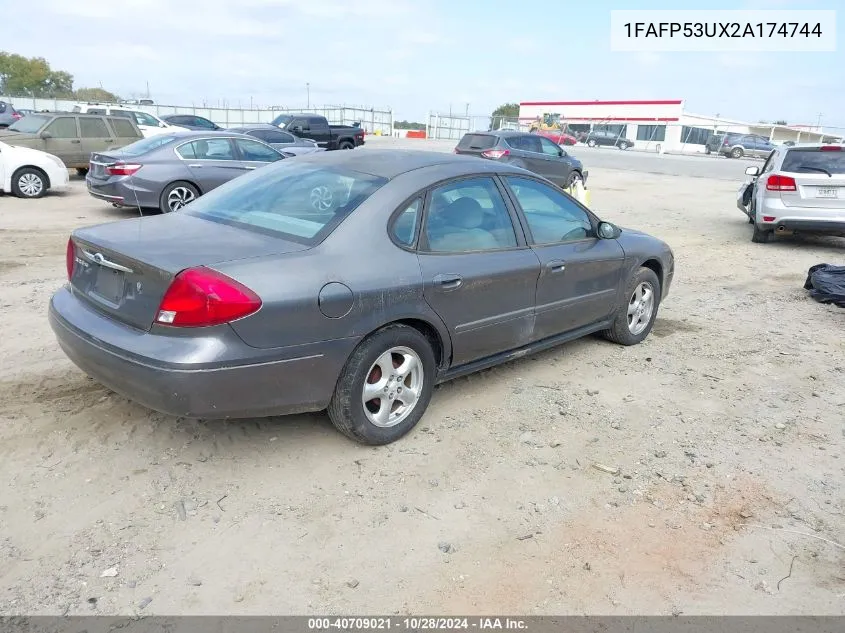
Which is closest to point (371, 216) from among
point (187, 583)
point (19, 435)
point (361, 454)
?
point (361, 454)

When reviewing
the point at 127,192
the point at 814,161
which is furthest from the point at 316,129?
the point at 814,161

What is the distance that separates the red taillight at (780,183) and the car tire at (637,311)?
18.7 feet

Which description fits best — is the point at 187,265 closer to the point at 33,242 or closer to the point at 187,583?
the point at 187,583

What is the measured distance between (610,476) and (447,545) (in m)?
1.10

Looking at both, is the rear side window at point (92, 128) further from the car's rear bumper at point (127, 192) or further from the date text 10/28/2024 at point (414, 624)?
the date text 10/28/2024 at point (414, 624)

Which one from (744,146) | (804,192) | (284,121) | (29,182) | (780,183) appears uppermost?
(284,121)

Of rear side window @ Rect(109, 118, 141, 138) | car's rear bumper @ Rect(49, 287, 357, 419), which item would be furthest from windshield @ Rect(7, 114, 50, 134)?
car's rear bumper @ Rect(49, 287, 357, 419)

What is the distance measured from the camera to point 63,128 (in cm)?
1504

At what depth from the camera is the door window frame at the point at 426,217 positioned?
3.81 metres

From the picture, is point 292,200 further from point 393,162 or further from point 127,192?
point 127,192

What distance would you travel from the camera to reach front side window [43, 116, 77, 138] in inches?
585

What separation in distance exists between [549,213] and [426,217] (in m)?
1.26

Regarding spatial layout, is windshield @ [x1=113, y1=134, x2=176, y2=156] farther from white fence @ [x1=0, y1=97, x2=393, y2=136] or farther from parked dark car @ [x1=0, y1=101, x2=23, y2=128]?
white fence @ [x1=0, y1=97, x2=393, y2=136]

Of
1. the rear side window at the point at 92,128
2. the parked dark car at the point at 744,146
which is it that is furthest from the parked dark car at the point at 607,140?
the rear side window at the point at 92,128
